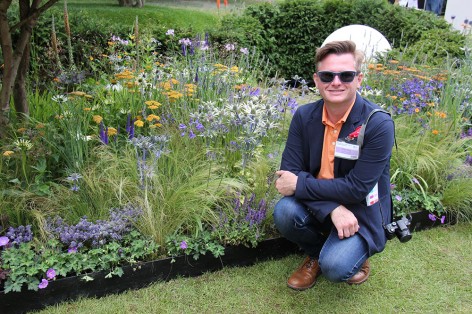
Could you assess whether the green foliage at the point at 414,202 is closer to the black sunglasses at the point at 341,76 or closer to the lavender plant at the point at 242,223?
the lavender plant at the point at 242,223

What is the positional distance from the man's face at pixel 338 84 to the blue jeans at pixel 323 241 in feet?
2.17

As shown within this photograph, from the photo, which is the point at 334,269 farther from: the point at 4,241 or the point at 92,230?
the point at 4,241

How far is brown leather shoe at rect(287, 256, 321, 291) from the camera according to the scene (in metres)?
2.71

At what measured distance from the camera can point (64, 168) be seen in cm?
313

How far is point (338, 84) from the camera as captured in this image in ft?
7.92

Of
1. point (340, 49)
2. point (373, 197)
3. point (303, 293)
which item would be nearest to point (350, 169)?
point (373, 197)

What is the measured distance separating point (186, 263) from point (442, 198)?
2063mm

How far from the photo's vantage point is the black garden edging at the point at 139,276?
2408mm

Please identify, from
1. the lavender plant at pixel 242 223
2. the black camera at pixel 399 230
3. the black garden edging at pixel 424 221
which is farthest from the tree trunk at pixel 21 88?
the black garden edging at pixel 424 221

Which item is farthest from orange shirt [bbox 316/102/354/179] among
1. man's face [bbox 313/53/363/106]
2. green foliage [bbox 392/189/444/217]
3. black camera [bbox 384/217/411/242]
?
green foliage [bbox 392/189/444/217]

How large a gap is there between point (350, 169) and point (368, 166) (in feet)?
0.48

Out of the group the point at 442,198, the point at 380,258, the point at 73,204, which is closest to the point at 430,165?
the point at 442,198

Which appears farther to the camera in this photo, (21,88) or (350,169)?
(21,88)

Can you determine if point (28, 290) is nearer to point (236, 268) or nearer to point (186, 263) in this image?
point (186, 263)
